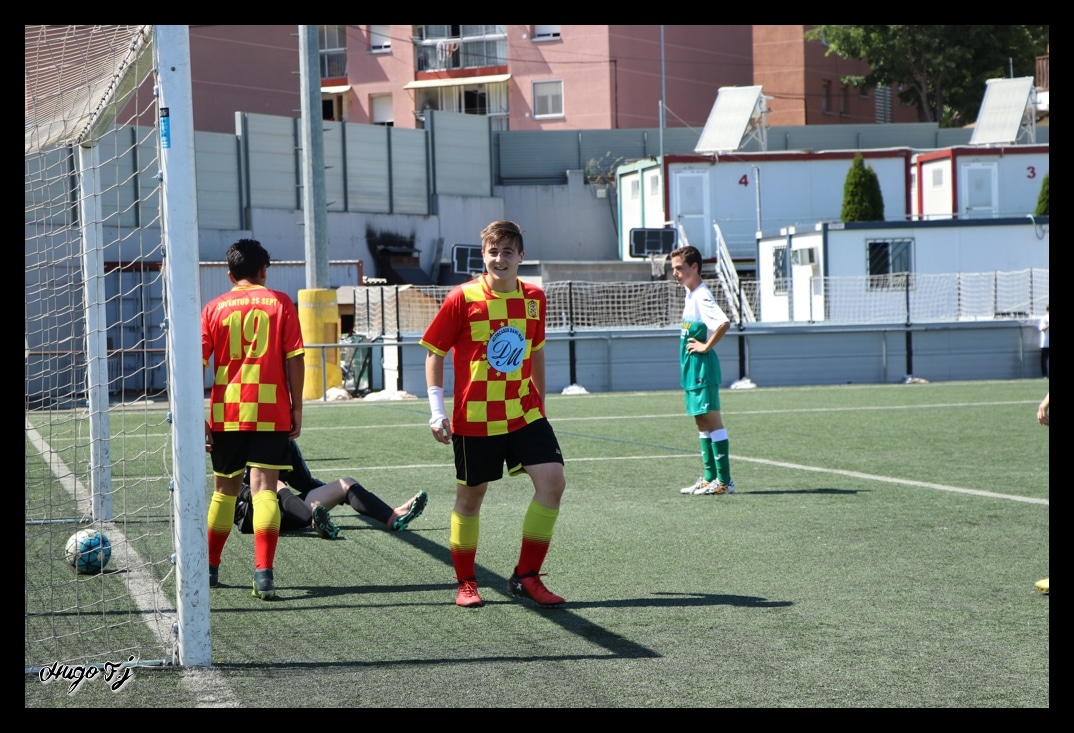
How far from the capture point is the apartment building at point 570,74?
2040 inches

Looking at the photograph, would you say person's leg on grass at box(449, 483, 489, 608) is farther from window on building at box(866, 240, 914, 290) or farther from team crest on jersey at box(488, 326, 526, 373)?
window on building at box(866, 240, 914, 290)

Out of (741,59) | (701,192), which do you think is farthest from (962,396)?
(741,59)

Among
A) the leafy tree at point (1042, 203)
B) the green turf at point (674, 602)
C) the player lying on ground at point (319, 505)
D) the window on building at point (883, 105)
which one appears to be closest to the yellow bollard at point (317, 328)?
the green turf at point (674, 602)

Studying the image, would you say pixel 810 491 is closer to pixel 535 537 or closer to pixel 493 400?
pixel 535 537

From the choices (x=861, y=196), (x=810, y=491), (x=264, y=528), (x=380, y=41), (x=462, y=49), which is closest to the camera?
(x=264, y=528)

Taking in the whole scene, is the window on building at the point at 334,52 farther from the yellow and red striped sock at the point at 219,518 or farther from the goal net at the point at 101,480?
the yellow and red striped sock at the point at 219,518

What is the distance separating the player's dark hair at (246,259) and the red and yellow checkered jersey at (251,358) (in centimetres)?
12

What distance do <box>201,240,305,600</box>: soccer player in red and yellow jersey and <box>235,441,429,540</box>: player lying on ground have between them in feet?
4.64

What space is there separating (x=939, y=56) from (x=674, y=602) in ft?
165

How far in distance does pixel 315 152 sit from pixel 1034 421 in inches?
487

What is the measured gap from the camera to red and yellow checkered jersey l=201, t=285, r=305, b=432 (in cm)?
604

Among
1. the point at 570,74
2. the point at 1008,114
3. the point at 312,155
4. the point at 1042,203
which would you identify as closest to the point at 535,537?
the point at 312,155

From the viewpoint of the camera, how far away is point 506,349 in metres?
5.78

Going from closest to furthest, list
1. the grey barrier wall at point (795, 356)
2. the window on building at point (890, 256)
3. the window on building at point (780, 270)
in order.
Result: the grey barrier wall at point (795, 356) → the window on building at point (890, 256) → the window on building at point (780, 270)
